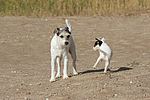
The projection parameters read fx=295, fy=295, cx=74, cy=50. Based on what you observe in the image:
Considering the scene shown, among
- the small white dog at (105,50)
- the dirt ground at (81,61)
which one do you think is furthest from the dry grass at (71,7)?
the small white dog at (105,50)

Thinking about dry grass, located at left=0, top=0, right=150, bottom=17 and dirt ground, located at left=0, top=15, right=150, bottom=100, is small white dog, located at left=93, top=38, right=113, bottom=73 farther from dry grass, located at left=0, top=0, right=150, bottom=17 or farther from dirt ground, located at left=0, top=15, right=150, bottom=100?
dry grass, located at left=0, top=0, right=150, bottom=17

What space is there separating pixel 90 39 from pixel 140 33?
2.89 metres

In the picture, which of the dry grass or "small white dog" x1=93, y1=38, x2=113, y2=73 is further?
the dry grass

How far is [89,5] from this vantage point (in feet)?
68.2

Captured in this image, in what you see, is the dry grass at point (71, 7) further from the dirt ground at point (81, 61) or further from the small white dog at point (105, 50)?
the small white dog at point (105, 50)

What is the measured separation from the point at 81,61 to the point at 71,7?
1063 centimetres

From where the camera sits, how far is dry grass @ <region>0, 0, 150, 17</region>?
19938mm

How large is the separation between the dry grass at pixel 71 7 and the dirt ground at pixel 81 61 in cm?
131

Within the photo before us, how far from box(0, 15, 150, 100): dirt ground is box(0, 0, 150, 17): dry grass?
51.6 inches

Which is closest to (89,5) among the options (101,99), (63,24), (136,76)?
(63,24)

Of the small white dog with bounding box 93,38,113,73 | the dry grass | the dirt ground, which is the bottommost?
the dirt ground

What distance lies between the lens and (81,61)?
34.3 ft

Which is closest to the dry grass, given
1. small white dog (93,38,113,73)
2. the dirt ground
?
the dirt ground

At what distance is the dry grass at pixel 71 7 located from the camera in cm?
1994
